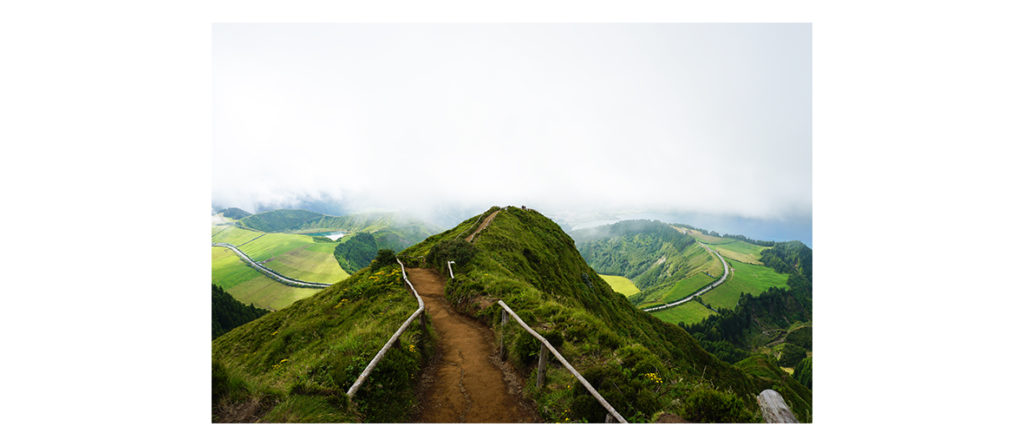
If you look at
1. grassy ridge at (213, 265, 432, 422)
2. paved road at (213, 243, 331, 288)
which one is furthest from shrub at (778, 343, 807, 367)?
paved road at (213, 243, 331, 288)

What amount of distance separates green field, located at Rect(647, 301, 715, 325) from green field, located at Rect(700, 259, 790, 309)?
10.7 m

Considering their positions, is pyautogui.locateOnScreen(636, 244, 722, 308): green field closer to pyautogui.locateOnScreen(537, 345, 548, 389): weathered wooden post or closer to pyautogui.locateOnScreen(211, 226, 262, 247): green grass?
pyautogui.locateOnScreen(537, 345, 548, 389): weathered wooden post

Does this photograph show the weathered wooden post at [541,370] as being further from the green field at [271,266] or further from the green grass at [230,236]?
the green grass at [230,236]

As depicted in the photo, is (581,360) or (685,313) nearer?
(581,360)

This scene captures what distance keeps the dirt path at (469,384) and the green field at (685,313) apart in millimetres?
129934

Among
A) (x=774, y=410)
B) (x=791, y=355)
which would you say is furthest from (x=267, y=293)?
(x=791, y=355)

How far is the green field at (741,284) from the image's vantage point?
5836 inches

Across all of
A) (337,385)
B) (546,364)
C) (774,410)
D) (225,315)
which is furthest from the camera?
(225,315)

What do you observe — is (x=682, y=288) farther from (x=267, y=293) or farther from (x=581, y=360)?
(x=267, y=293)

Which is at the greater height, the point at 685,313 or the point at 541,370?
the point at 541,370

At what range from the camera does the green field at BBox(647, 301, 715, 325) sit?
124500 millimetres

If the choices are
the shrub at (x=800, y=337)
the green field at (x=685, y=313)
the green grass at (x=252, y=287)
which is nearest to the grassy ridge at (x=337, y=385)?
the green grass at (x=252, y=287)

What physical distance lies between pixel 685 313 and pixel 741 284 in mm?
60807

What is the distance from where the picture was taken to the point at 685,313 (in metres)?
131
